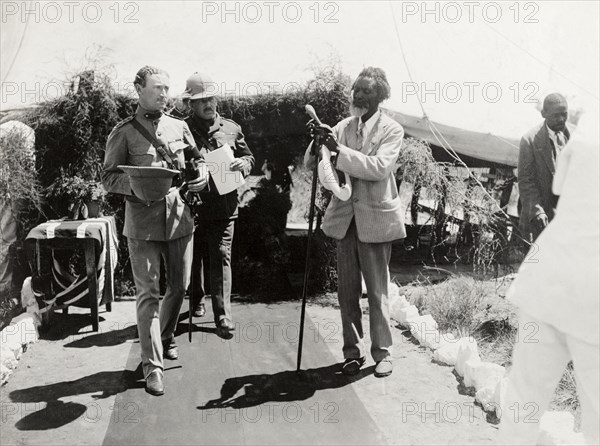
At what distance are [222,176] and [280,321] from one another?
5.09 ft

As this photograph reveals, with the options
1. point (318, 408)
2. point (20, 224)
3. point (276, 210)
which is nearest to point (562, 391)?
point (318, 408)

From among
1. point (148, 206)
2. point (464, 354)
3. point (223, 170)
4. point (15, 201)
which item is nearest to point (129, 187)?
point (148, 206)

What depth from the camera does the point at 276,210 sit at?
7.14 metres

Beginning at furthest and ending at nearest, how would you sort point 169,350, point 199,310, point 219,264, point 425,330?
point 199,310
point 219,264
point 425,330
point 169,350

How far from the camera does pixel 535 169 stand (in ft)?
16.7

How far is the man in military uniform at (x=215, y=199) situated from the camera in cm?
480

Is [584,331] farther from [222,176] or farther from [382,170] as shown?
[222,176]

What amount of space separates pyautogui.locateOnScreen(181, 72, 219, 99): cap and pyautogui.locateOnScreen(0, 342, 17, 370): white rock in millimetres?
2334

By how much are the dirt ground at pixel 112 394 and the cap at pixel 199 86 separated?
204cm

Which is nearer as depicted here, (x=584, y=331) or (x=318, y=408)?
(x=584, y=331)

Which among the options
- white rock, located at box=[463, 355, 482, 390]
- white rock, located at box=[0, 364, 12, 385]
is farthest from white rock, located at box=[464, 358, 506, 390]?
white rock, located at box=[0, 364, 12, 385]

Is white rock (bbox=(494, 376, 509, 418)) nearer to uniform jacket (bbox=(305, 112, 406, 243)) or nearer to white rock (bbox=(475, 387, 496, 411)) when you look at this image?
white rock (bbox=(475, 387, 496, 411))

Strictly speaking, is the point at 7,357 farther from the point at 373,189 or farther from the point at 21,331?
the point at 373,189

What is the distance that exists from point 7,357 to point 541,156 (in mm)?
4535
